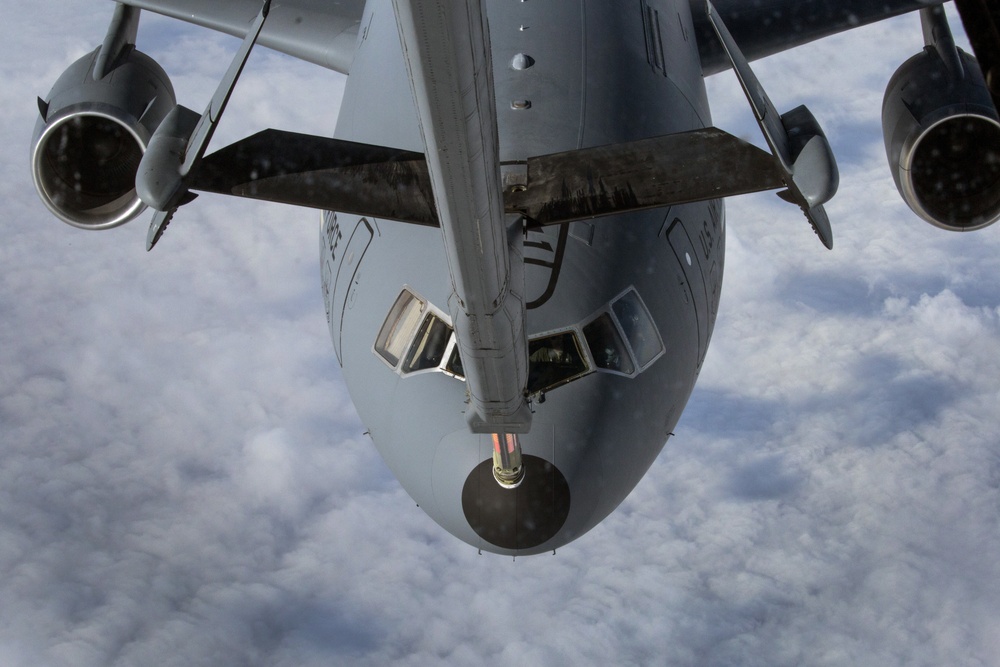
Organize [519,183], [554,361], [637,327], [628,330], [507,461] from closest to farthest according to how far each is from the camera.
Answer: [519,183], [507,461], [554,361], [628,330], [637,327]

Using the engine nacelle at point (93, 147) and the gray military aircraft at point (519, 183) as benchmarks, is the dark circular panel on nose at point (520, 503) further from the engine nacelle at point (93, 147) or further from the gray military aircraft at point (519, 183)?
the engine nacelle at point (93, 147)

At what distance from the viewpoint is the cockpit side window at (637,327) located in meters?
11.0

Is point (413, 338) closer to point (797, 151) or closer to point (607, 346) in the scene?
point (607, 346)

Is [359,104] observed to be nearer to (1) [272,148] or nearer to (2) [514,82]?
(2) [514,82]

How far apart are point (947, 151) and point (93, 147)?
12581 mm

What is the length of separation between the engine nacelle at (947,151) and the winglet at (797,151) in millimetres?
7555

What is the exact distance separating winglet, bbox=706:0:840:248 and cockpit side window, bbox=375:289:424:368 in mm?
4627

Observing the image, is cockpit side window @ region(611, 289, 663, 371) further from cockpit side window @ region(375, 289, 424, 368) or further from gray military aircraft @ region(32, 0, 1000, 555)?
cockpit side window @ region(375, 289, 424, 368)

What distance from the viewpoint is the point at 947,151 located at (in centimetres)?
1444

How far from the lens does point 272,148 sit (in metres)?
7.95

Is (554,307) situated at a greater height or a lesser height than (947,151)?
greater

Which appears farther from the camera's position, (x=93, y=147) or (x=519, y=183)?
(x=93, y=147)

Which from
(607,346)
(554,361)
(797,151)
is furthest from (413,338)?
(797,151)

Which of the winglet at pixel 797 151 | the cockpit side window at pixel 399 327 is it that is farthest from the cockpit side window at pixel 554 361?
the winglet at pixel 797 151
